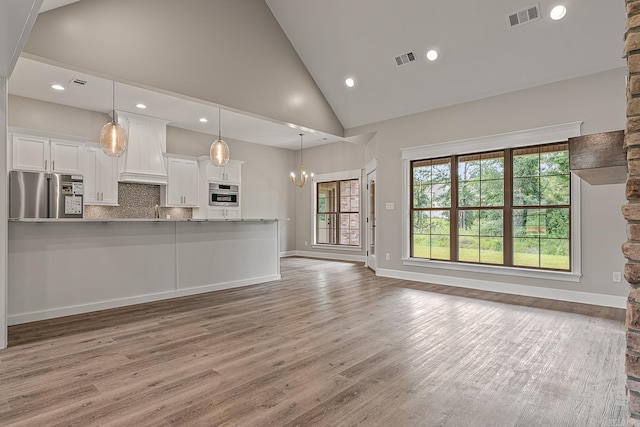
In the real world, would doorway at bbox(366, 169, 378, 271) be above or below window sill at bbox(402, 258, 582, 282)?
above

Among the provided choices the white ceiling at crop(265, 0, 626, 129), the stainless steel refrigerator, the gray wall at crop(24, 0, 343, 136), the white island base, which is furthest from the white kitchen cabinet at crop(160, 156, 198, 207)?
the white ceiling at crop(265, 0, 626, 129)

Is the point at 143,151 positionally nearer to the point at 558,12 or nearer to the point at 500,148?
the point at 500,148

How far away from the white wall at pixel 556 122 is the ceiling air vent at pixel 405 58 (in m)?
1.05

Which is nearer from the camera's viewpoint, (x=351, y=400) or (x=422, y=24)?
(x=351, y=400)

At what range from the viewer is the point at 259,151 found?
948cm

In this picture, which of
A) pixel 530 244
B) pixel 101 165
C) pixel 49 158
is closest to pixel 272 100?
pixel 101 165

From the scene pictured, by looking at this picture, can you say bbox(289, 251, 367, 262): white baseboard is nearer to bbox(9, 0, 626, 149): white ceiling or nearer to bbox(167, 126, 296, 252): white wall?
bbox(167, 126, 296, 252): white wall

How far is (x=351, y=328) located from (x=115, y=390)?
2.05m

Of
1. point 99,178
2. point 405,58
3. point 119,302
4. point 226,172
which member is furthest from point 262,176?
point 119,302

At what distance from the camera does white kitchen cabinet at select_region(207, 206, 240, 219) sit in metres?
7.93

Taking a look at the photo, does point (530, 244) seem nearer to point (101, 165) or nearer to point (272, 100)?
point (272, 100)

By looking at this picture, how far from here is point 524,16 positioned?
13.7 ft

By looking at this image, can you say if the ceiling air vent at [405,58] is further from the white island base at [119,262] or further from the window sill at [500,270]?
the white island base at [119,262]

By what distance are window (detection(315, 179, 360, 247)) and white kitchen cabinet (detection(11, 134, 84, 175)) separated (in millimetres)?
5701
